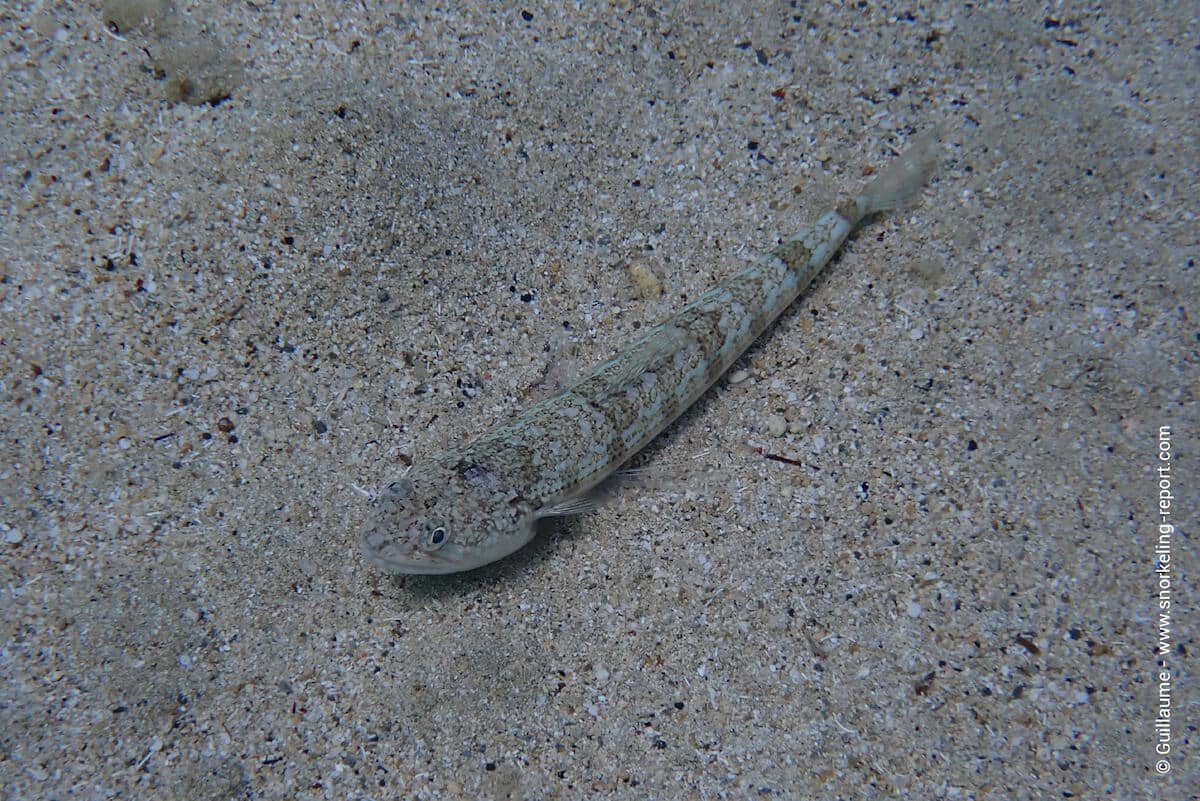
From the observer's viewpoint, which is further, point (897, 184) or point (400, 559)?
point (897, 184)

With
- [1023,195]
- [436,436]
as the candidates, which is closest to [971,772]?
[436,436]

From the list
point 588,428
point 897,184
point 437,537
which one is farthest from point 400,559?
point 897,184

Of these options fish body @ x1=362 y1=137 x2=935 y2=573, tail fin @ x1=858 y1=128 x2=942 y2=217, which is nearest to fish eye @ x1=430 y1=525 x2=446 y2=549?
fish body @ x1=362 y1=137 x2=935 y2=573

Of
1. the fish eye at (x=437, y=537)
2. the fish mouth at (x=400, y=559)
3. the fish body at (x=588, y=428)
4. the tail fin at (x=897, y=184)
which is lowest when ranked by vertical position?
the fish mouth at (x=400, y=559)

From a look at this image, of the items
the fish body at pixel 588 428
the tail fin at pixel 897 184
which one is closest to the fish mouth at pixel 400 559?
the fish body at pixel 588 428

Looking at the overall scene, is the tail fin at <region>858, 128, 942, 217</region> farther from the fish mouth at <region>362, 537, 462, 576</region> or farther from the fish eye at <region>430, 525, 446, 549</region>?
the fish mouth at <region>362, 537, 462, 576</region>

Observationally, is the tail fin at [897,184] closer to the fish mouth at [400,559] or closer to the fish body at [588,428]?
the fish body at [588,428]

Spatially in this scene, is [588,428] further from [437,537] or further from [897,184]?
[897,184]
